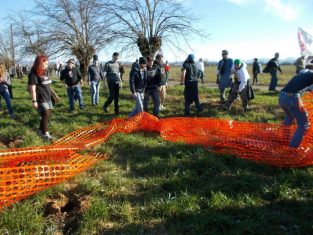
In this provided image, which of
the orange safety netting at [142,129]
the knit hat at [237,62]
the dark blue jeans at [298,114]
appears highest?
the knit hat at [237,62]

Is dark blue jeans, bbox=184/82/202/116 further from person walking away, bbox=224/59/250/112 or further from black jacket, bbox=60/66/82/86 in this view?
black jacket, bbox=60/66/82/86

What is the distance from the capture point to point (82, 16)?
18375mm

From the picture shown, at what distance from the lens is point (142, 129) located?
25.9ft

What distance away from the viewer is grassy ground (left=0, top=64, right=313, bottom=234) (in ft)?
11.9

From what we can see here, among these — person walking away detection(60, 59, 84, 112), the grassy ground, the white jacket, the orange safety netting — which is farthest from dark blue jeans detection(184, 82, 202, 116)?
person walking away detection(60, 59, 84, 112)

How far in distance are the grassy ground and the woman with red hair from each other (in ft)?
5.21

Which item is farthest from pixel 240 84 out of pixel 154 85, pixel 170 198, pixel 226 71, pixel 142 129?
pixel 170 198

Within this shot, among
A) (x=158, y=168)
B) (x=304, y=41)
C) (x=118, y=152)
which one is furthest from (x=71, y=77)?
(x=304, y=41)

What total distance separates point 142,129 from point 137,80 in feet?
A: 4.96

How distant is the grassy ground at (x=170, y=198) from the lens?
3.64 m

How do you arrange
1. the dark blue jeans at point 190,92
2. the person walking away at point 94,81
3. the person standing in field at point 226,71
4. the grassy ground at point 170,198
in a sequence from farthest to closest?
the person walking away at point 94,81
the person standing in field at point 226,71
the dark blue jeans at point 190,92
the grassy ground at point 170,198

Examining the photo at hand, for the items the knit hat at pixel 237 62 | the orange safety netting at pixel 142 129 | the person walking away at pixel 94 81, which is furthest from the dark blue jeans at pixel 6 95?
the knit hat at pixel 237 62

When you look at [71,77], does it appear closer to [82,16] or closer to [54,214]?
[54,214]

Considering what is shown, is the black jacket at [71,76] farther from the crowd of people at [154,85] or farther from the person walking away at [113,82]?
the person walking away at [113,82]
